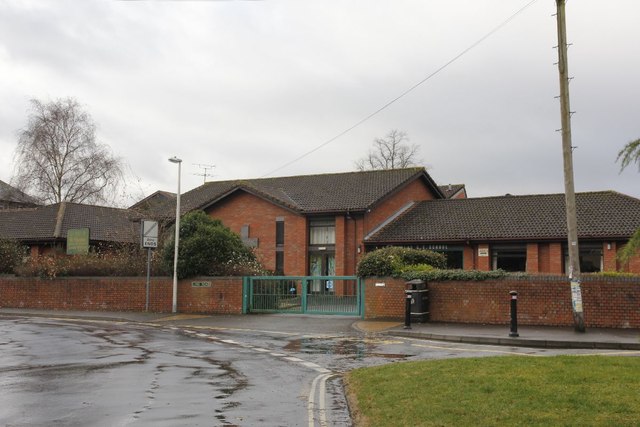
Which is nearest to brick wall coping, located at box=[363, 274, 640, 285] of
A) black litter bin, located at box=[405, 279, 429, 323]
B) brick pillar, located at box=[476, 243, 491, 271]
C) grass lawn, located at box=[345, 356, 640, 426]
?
black litter bin, located at box=[405, 279, 429, 323]

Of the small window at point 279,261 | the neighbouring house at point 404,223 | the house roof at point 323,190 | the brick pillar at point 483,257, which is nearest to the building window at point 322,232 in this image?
Answer: the neighbouring house at point 404,223

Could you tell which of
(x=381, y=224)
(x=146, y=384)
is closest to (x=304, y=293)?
(x=381, y=224)

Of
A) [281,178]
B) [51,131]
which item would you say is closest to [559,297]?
[281,178]

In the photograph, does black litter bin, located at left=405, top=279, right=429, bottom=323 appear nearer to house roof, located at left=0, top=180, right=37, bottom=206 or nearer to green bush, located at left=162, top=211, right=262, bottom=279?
green bush, located at left=162, top=211, right=262, bottom=279

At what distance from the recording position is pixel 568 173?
17422 millimetres

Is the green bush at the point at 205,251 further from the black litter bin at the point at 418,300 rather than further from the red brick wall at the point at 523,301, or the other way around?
the black litter bin at the point at 418,300

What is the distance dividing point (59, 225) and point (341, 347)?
105ft

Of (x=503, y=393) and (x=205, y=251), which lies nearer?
(x=503, y=393)

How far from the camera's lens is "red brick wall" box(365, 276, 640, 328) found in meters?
18.3

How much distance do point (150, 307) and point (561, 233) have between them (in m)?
19.5

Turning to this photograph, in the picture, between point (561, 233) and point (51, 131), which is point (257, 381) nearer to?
point (561, 233)

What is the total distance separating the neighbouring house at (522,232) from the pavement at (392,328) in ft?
41.9

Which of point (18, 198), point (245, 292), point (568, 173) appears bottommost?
point (245, 292)

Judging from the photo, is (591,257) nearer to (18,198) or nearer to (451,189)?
(451,189)
